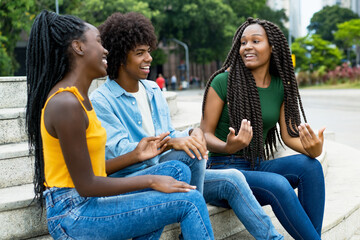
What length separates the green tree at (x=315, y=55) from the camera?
39.1 metres

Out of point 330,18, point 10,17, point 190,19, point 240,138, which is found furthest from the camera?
point 330,18

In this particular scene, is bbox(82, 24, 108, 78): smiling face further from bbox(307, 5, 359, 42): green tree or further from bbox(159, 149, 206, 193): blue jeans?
bbox(307, 5, 359, 42): green tree

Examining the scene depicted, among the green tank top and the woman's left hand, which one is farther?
the green tank top

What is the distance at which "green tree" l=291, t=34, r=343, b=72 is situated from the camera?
39.1m

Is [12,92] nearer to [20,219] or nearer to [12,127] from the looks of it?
[12,127]

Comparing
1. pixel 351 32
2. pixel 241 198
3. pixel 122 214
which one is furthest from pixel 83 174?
pixel 351 32

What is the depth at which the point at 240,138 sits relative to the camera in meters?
Answer: 2.81

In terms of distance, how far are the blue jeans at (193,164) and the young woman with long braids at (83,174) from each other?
33 cm

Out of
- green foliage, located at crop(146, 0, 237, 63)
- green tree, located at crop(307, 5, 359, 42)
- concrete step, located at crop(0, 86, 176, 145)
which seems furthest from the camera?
green tree, located at crop(307, 5, 359, 42)

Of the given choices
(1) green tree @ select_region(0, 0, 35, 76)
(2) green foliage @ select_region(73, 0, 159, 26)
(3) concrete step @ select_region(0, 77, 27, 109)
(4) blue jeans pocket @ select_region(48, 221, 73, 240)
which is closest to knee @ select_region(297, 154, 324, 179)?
(4) blue jeans pocket @ select_region(48, 221, 73, 240)

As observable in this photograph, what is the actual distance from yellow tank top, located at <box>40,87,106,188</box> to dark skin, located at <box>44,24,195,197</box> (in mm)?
37

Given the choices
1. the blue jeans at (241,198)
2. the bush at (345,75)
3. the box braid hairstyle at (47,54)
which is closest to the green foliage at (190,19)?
the bush at (345,75)

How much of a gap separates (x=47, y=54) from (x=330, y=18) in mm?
74538

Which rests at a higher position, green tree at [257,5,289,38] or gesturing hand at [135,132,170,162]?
green tree at [257,5,289,38]
